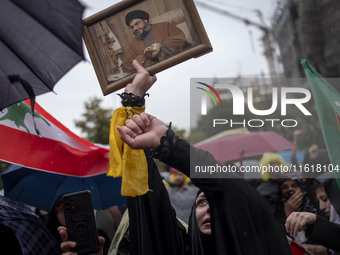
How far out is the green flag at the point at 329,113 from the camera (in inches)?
96.2

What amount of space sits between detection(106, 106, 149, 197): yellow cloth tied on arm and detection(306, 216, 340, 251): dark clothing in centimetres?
111

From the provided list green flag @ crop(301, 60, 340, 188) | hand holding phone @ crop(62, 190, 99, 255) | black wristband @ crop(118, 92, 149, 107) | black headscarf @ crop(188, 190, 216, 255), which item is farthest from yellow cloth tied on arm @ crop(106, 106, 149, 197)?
green flag @ crop(301, 60, 340, 188)

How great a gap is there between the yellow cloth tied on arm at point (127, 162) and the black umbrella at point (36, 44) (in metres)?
0.38

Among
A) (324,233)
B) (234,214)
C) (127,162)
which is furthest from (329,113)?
(127,162)

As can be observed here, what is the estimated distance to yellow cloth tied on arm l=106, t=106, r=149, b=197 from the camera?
174 cm

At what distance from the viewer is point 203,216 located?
210cm

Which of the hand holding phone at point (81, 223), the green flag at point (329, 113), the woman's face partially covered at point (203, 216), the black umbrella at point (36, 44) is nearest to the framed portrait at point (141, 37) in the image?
the black umbrella at point (36, 44)

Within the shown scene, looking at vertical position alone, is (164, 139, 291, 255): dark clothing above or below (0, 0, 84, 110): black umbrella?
below

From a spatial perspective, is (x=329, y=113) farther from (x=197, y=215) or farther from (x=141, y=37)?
(x=141, y=37)

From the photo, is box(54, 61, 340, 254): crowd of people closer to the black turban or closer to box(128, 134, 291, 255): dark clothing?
box(128, 134, 291, 255): dark clothing

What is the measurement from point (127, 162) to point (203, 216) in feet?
1.92

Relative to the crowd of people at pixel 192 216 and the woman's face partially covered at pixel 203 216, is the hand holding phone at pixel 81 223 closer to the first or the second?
the crowd of people at pixel 192 216

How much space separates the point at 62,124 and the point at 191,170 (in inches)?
70.4

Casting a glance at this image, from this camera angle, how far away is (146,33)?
6.34 feet
